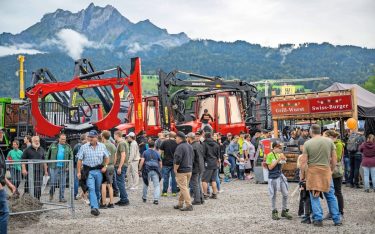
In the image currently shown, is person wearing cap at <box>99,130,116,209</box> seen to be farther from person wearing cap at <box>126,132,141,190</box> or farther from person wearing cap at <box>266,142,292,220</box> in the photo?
person wearing cap at <box>266,142,292,220</box>

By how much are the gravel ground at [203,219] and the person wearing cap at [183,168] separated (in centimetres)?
30

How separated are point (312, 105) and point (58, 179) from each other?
8.83 meters

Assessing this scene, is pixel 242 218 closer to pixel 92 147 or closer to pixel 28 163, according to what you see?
pixel 92 147

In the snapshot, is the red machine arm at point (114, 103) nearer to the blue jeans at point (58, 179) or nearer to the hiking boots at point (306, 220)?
the blue jeans at point (58, 179)

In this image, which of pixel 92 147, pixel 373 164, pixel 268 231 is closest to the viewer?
pixel 268 231

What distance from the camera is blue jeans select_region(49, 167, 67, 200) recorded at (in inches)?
466

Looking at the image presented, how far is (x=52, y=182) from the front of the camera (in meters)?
12.0

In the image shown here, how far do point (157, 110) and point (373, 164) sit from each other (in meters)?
10.3

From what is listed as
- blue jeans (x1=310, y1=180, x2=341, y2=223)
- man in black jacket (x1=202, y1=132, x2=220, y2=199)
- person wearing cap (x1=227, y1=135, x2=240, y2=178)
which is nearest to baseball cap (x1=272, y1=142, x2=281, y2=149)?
blue jeans (x1=310, y1=180, x2=341, y2=223)

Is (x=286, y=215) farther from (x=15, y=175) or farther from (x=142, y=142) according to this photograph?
(x=142, y=142)

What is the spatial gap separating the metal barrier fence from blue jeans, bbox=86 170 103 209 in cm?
38

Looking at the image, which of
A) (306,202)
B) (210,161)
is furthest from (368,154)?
(306,202)

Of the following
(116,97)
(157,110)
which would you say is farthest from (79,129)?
(157,110)

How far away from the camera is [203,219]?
34.3 feet
